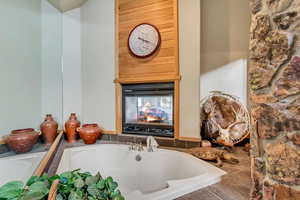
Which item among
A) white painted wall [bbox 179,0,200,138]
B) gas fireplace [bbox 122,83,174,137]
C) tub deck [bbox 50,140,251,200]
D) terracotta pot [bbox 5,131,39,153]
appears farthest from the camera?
gas fireplace [bbox 122,83,174,137]

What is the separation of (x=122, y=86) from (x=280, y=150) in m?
2.05

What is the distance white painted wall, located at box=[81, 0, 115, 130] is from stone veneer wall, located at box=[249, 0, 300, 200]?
1966 millimetres

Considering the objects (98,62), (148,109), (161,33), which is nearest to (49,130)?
(98,62)

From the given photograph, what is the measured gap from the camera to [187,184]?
3.75 ft

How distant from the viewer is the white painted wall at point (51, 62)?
2461 millimetres

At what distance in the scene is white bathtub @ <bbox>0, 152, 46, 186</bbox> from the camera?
155cm

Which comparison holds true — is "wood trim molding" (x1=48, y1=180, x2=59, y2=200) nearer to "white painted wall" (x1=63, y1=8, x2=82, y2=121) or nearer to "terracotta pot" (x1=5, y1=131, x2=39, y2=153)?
"terracotta pot" (x1=5, y1=131, x2=39, y2=153)

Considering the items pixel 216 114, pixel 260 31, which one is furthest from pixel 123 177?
pixel 260 31

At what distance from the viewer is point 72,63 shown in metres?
2.68

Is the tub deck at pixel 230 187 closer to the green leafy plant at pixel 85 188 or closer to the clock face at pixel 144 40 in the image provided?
the green leafy plant at pixel 85 188

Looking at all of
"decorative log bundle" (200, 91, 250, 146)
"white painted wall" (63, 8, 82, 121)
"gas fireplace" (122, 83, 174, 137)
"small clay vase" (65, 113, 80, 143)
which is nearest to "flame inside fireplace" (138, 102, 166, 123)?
"gas fireplace" (122, 83, 174, 137)

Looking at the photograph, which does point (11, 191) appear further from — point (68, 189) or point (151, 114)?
point (151, 114)

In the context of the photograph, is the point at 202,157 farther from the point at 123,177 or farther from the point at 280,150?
the point at 123,177

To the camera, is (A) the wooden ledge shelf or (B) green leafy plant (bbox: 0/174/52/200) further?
(A) the wooden ledge shelf
